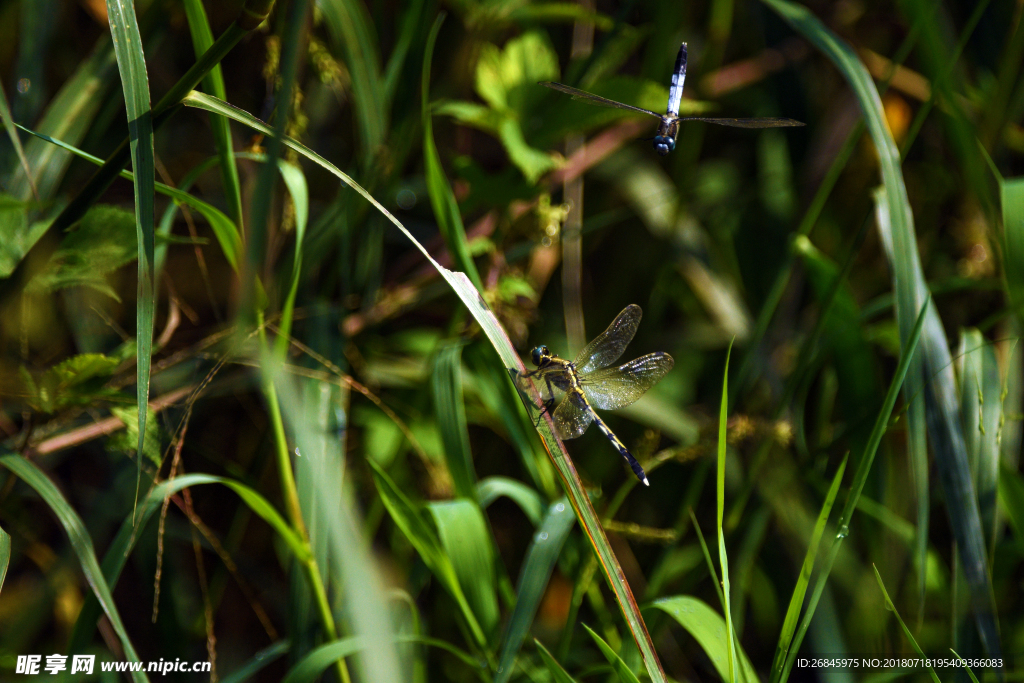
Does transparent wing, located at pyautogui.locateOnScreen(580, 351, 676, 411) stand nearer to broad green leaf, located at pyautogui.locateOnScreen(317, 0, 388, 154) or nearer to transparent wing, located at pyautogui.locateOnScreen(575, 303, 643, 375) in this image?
transparent wing, located at pyautogui.locateOnScreen(575, 303, 643, 375)

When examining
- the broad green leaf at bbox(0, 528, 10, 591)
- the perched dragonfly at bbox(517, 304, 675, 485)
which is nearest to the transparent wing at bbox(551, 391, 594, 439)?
the perched dragonfly at bbox(517, 304, 675, 485)

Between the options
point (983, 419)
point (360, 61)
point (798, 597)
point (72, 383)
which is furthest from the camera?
point (360, 61)

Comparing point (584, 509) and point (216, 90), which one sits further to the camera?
point (216, 90)

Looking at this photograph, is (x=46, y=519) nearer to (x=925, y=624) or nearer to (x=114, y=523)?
(x=114, y=523)

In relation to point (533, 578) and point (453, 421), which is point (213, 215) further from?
point (533, 578)

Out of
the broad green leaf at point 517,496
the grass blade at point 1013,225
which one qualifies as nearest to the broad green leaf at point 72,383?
the broad green leaf at point 517,496

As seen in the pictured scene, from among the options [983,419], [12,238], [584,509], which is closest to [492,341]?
[584,509]
